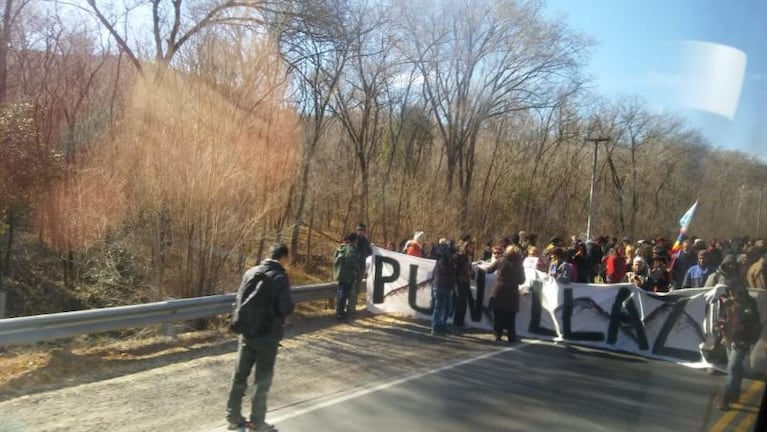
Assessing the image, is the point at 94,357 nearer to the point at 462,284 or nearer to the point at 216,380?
the point at 216,380

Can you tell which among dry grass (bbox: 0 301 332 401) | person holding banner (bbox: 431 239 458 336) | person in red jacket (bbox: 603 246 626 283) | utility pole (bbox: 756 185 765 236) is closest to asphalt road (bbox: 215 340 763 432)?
person holding banner (bbox: 431 239 458 336)

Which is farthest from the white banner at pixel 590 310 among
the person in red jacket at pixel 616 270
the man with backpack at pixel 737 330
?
the person in red jacket at pixel 616 270

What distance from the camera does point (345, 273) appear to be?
11.1 m

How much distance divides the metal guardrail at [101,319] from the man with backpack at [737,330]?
21.8 feet

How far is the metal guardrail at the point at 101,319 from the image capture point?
6637 millimetres

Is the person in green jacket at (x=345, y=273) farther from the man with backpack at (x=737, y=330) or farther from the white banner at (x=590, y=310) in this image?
the man with backpack at (x=737, y=330)

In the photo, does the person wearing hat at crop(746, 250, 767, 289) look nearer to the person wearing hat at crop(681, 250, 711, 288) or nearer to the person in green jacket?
the person wearing hat at crop(681, 250, 711, 288)

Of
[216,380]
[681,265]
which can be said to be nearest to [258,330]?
[216,380]

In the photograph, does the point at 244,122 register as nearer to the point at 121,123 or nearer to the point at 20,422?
the point at 121,123

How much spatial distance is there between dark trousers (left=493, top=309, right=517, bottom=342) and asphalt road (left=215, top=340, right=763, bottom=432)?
1215 mm

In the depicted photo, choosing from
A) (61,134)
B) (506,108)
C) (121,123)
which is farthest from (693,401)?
(506,108)

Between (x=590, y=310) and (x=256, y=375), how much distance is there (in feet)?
21.1

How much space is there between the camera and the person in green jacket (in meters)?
11.1

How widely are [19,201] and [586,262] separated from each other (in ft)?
42.2
